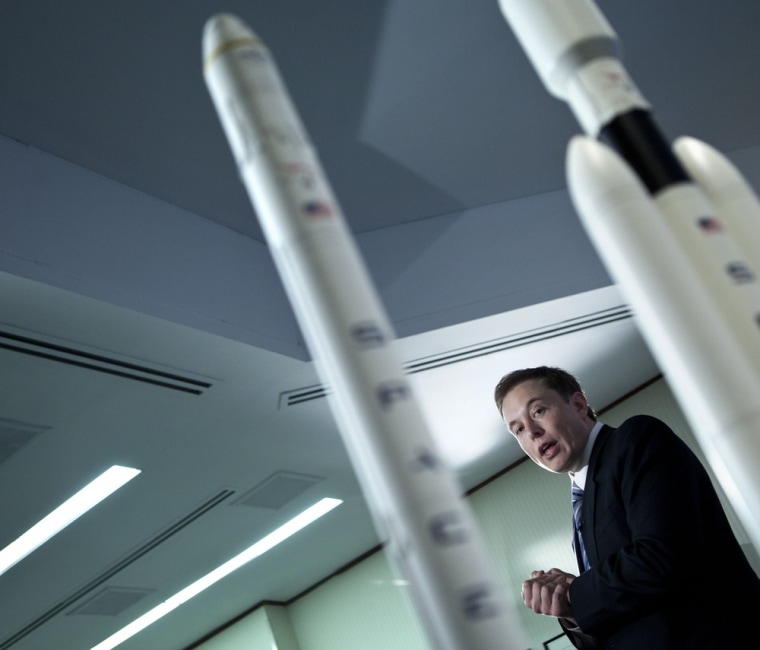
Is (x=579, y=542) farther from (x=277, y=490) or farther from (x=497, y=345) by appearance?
(x=277, y=490)

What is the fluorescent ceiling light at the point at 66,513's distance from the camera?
4.06m

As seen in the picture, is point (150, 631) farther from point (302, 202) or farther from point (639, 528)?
point (302, 202)

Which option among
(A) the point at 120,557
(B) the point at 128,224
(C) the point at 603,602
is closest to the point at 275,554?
(A) the point at 120,557

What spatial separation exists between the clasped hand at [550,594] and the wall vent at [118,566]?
3.01m

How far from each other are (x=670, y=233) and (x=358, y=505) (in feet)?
13.9

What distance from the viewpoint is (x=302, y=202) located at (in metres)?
1.18

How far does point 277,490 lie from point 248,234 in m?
1.68

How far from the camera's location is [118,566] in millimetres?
4934

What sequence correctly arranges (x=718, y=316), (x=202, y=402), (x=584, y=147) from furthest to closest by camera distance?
1. (x=202, y=402)
2. (x=584, y=147)
3. (x=718, y=316)

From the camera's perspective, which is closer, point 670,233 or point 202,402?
point 670,233

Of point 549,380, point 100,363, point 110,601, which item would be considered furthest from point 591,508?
point 110,601

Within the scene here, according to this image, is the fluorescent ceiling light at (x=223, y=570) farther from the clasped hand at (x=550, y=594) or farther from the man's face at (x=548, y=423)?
the clasped hand at (x=550, y=594)

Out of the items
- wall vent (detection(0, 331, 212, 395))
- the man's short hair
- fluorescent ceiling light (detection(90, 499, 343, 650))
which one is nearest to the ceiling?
wall vent (detection(0, 331, 212, 395))

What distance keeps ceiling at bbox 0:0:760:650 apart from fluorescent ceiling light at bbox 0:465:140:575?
7 centimetres
